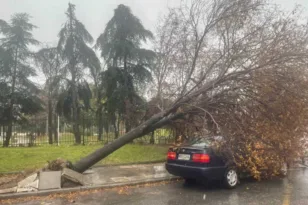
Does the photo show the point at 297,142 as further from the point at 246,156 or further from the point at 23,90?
the point at 23,90

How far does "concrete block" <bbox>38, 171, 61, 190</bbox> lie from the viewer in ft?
22.4

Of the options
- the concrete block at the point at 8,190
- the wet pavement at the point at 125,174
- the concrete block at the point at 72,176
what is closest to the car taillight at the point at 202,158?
the wet pavement at the point at 125,174

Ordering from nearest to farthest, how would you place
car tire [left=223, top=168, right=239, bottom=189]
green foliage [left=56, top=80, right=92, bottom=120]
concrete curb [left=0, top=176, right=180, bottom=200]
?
concrete curb [left=0, top=176, right=180, bottom=200], car tire [left=223, top=168, right=239, bottom=189], green foliage [left=56, top=80, right=92, bottom=120]

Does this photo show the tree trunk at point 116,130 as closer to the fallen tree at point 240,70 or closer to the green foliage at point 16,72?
the green foliage at point 16,72

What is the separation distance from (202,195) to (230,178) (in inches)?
42.7

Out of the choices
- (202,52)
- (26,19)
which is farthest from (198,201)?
(26,19)

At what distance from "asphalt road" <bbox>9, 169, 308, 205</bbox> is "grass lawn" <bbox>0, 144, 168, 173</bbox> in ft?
10.6

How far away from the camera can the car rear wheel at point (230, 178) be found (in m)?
7.11

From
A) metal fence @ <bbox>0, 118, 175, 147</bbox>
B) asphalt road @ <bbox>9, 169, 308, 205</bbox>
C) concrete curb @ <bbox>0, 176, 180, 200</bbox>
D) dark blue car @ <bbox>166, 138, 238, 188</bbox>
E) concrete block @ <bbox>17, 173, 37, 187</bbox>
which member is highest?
metal fence @ <bbox>0, 118, 175, 147</bbox>

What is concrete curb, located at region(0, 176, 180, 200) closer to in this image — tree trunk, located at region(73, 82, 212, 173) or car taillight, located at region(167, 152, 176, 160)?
car taillight, located at region(167, 152, 176, 160)

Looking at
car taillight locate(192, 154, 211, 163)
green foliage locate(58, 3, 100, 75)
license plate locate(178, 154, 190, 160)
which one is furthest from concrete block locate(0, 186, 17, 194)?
green foliage locate(58, 3, 100, 75)

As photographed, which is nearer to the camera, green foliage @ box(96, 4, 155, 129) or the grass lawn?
the grass lawn

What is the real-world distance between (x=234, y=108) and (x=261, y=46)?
1933mm

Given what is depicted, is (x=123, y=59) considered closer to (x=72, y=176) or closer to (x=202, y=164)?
(x=72, y=176)
